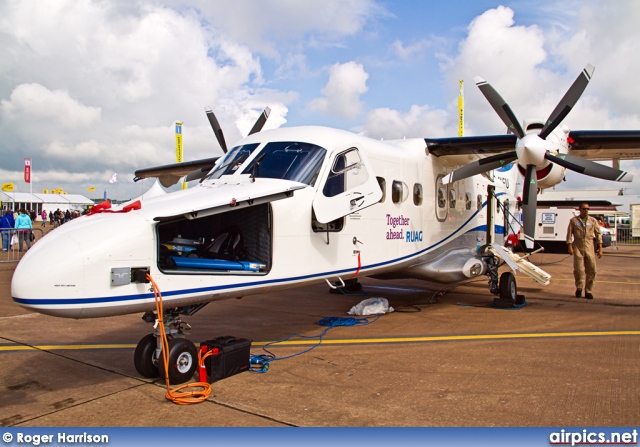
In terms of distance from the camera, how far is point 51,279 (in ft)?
14.3

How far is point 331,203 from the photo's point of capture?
669 centimetres

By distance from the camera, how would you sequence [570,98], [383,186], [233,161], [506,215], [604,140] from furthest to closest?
1. [506,215]
2. [604,140]
3. [570,98]
4. [383,186]
5. [233,161]

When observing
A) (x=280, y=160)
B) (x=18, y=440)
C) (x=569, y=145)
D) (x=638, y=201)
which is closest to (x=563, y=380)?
(x=280, y=160)

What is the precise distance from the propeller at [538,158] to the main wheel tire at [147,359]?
6884 mm

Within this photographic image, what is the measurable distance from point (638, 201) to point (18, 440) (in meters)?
81.3

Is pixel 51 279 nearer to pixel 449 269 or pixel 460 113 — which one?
pixel 449 269

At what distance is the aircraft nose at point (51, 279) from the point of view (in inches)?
170

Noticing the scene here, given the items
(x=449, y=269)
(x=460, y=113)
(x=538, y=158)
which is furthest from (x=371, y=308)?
(x=460, y=113)

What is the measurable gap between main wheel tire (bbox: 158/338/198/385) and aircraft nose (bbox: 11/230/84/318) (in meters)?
1.14

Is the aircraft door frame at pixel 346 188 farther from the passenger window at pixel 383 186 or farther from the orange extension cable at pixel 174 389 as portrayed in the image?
the orange extension cable at pixel 174 389

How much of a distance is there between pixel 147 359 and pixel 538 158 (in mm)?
7662

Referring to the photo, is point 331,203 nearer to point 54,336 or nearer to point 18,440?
point 18,440

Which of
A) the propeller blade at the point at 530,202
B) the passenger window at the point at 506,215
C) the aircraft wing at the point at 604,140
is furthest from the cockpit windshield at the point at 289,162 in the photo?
the passenger window at the point at 506,215

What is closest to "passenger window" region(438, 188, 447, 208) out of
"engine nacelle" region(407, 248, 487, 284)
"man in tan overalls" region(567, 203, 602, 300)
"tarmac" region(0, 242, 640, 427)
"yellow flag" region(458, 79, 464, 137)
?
"engine nacelle" region(407, 248, 487, 284)
